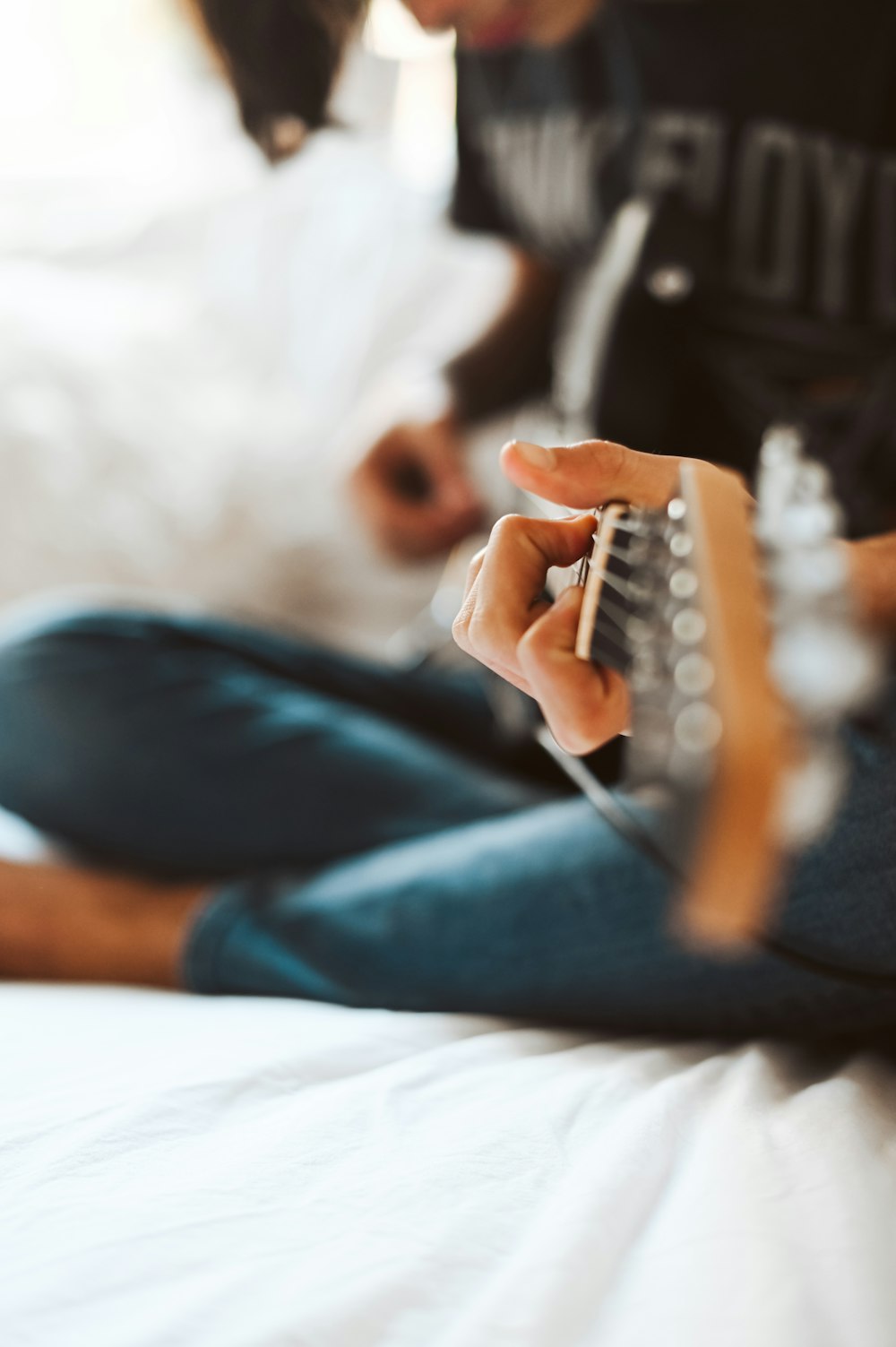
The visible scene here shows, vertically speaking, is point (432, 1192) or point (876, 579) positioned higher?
point (876, 579)

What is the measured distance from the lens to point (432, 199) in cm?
113

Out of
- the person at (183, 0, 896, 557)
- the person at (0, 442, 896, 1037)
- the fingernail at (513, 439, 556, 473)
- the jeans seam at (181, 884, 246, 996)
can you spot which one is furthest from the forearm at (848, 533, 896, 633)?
the jeans seam at (181, 884, 246, 996)

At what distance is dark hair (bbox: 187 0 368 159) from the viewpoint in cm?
68

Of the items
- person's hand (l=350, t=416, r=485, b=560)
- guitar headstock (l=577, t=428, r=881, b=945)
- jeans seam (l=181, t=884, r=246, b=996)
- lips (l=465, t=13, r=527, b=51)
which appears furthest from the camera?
person's hand (l=350, t=416, r=485, b=560)

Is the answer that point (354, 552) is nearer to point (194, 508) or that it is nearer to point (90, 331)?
point (194, 508)

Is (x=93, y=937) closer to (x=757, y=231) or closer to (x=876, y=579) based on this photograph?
(x=876, y=579)

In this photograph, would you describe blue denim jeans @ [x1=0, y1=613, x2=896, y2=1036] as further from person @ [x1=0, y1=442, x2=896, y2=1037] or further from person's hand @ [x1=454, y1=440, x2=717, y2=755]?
person's hand @ [x1=454, y1=440, x2=717, y2=755]

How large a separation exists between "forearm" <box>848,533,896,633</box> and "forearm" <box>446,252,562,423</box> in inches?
25.4

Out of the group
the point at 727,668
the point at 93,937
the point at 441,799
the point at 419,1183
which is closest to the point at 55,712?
the point at 93,937

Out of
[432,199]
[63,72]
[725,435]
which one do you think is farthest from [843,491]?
[63,72]

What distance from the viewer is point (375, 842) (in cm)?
63

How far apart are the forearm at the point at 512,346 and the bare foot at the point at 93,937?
57cm

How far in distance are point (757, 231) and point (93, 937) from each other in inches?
25.4

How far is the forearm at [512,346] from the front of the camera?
0.96 metres
